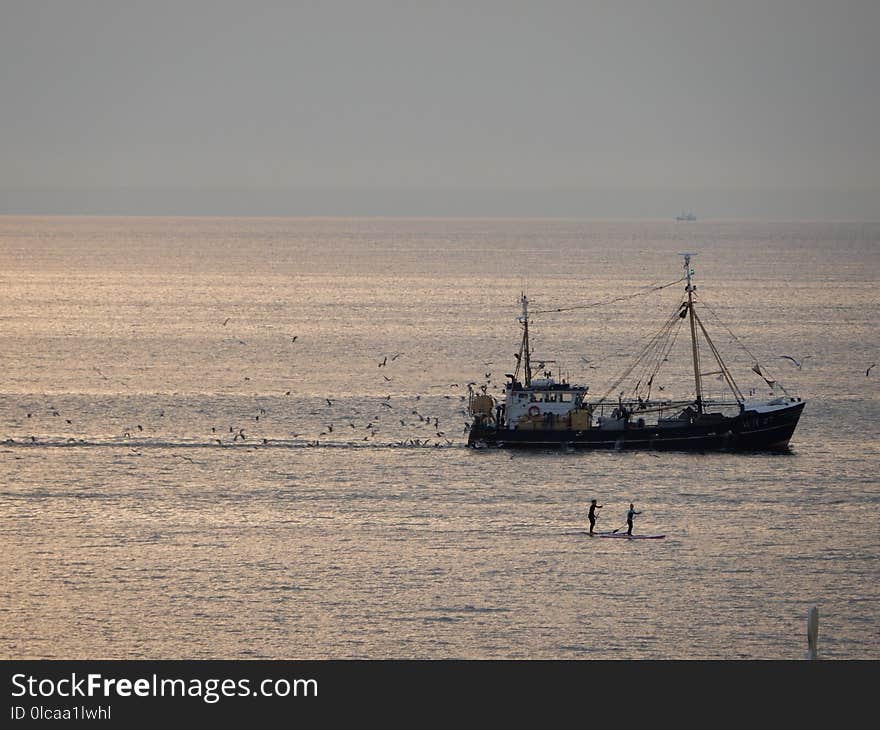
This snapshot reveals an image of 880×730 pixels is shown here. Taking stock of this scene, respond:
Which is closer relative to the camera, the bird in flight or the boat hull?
the boat hull

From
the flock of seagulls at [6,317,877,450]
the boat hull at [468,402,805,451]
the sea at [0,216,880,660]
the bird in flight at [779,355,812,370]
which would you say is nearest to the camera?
the sea at [0,216,880,660]

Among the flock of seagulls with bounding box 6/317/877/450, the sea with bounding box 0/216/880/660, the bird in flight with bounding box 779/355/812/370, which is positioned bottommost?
the sea with bounding box 0/216/880/660

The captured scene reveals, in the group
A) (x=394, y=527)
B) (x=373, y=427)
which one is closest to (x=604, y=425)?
(x=373, y=427)

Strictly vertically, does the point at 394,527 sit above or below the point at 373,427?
below

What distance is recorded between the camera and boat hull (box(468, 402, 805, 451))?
94.5 m

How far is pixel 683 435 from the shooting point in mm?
94438

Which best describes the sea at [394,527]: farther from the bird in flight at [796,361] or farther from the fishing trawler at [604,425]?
the bird in flight at [796,361]

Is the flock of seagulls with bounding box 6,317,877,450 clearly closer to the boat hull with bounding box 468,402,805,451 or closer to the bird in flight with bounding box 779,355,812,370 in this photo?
the boat hull with bounding box 468,402,805,451

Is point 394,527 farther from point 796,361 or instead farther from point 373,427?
point 796,361

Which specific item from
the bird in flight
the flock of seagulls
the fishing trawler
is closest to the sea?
the flock of seagulls

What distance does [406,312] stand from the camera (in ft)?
649
